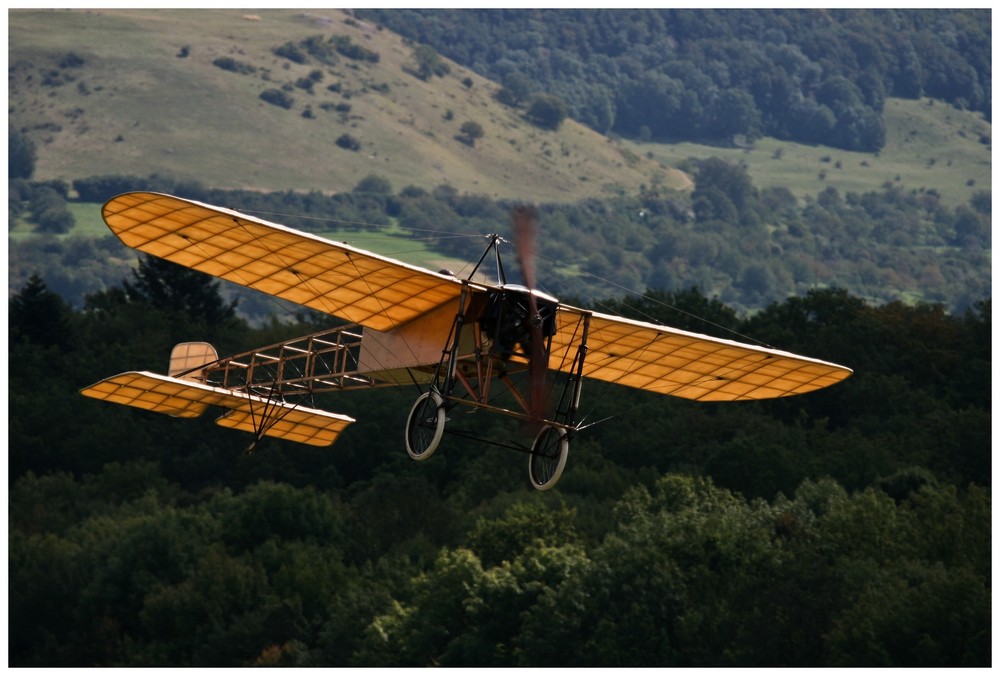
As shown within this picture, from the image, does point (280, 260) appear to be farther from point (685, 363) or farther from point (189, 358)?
point (189, 358)

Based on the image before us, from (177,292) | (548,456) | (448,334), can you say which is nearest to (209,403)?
(448,334)

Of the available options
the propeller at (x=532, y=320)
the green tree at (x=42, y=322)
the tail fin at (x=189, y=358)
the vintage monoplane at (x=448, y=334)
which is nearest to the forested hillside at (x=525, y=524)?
the green tree at (x=42, y=322)

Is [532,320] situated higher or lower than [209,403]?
higher

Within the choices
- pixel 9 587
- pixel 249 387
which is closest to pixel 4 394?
pixel 9 587

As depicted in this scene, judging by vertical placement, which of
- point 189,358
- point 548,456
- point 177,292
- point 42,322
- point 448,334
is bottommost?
point 177,292

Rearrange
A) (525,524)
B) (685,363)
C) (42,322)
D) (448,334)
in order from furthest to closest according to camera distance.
A: (42,322) < (525,524) < (685,363) < (448,334)

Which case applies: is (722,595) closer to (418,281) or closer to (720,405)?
(720,405)

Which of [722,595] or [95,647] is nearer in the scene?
[722,595]
